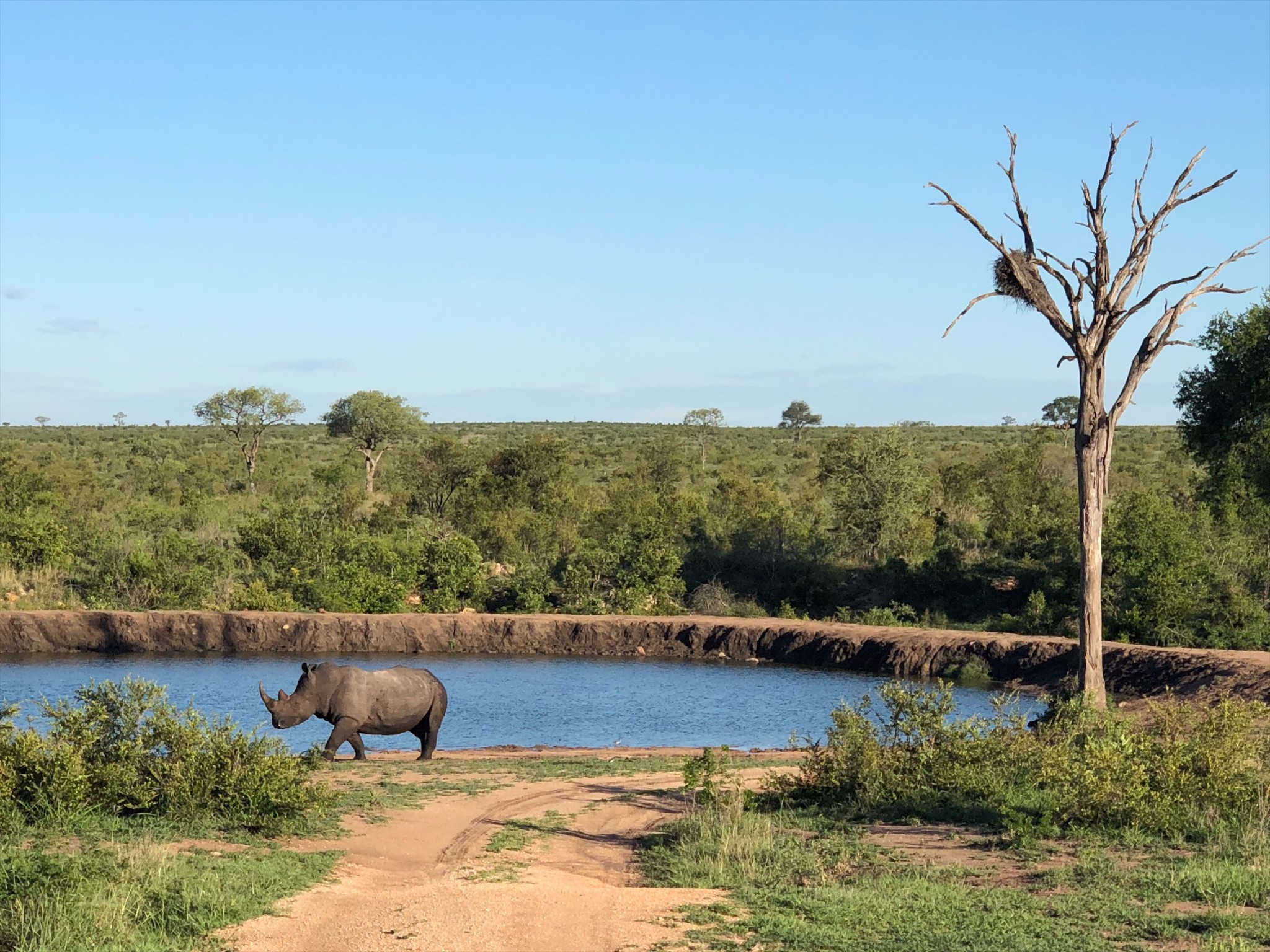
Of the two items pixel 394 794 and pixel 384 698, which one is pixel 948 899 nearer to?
pixel 394 794

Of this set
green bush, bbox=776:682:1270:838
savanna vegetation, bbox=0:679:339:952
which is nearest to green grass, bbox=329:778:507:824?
savanna vegetation, bbox=0:679:339:952

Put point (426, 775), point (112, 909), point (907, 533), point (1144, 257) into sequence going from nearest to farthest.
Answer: point (112, 909), point (426, 775), point (1144, 257), point (907, 533)

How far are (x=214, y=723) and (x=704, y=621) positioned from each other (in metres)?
26.7

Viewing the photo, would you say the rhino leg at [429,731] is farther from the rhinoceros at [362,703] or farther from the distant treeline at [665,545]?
the distant treeline at [665,545]

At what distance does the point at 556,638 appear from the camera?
39188 mm

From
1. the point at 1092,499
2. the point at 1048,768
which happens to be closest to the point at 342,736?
the point at 1048,768

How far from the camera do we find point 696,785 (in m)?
15.1

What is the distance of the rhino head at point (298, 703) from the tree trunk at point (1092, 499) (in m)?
11.2

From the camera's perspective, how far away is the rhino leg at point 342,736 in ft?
60.4

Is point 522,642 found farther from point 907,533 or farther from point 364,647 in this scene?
point 907,533

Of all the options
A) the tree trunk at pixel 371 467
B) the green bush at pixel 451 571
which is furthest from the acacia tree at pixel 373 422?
the green bush at pixel 451 571

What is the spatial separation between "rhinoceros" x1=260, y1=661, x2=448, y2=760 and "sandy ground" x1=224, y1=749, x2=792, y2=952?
9.26ft

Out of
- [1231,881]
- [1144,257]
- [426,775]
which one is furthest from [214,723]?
[1144,257]

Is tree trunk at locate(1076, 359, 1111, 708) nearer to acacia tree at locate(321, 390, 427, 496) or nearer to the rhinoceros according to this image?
the rhinoceros
